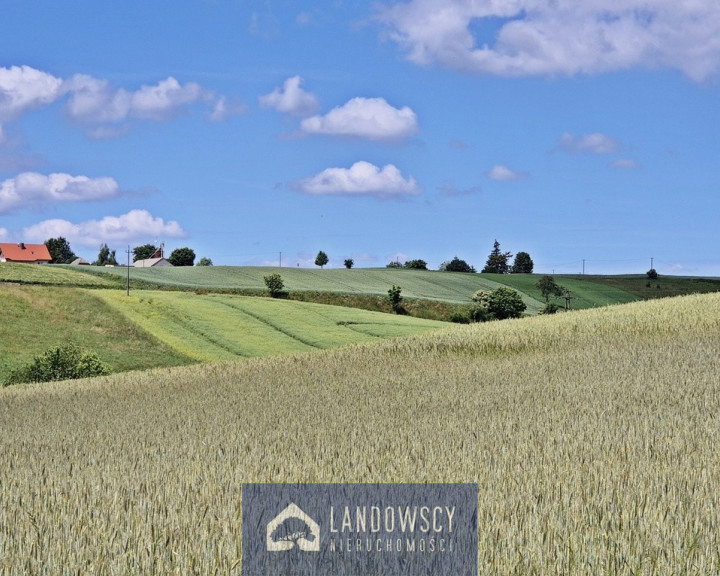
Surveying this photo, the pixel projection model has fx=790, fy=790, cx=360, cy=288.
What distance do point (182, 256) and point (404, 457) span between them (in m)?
149

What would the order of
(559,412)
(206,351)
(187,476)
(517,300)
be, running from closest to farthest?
(187,476)
(559,412)
(206,351)
(517,300)

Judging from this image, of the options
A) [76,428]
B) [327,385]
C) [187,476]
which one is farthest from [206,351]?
[187,476]

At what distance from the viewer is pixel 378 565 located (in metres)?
4.22

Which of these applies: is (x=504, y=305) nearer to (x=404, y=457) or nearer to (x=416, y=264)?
(x=416, y=264)

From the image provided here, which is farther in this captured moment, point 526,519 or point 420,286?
point 420,286

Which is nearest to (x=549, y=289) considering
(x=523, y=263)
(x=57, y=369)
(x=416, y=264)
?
(x=416, y=264)

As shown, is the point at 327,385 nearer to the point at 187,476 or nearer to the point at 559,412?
the point at 559,412

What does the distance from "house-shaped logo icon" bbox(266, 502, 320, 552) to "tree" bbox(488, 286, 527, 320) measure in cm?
7684

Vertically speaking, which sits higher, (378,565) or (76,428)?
(378,565)

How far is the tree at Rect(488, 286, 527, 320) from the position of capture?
81.0 metres

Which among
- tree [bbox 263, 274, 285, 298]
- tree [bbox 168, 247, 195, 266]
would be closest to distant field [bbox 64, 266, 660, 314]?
tree [bbox 263, 274, 285, 298]

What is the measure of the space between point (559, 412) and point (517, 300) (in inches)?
2887

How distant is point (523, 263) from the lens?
154m

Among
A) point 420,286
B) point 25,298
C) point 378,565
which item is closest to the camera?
point 378,565
